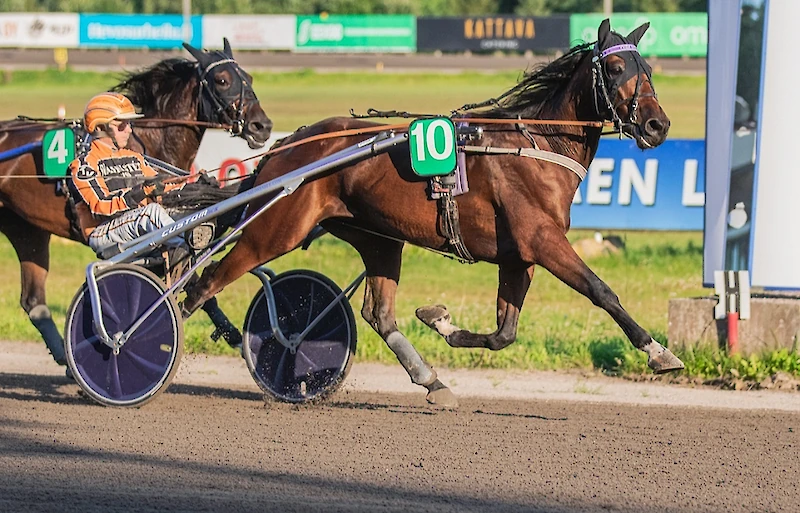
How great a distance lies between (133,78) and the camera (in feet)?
26.3

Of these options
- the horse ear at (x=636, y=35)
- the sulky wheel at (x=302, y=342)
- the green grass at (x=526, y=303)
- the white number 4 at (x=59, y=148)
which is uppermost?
the horse ear at (x=636, y=35)

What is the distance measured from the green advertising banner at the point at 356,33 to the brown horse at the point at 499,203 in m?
32.7

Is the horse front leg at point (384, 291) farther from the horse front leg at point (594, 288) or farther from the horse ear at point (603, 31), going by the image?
the horse ear at point (603, 31)

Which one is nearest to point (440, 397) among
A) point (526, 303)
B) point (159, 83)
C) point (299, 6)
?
point (159, 83)


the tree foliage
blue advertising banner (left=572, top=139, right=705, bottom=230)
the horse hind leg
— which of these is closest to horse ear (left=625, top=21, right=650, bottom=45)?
the horse hind leg

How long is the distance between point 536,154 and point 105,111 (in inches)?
99.2

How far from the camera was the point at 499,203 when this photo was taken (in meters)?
6.21

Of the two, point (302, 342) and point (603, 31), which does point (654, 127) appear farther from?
point (302, 342)

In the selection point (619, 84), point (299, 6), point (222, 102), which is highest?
point (299, 6)

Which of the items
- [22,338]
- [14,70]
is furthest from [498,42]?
[22,338]

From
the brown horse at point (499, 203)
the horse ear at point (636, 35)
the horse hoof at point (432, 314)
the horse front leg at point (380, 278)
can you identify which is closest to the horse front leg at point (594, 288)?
the brown horse at point (499, 203)

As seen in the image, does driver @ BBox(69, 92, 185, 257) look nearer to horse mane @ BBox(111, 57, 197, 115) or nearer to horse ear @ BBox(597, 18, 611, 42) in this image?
horse mane @ BBox(111, 57, 197, 115)

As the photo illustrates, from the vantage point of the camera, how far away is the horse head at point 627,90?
5.97 meters

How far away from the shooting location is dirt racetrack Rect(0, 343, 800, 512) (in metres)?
4.72
